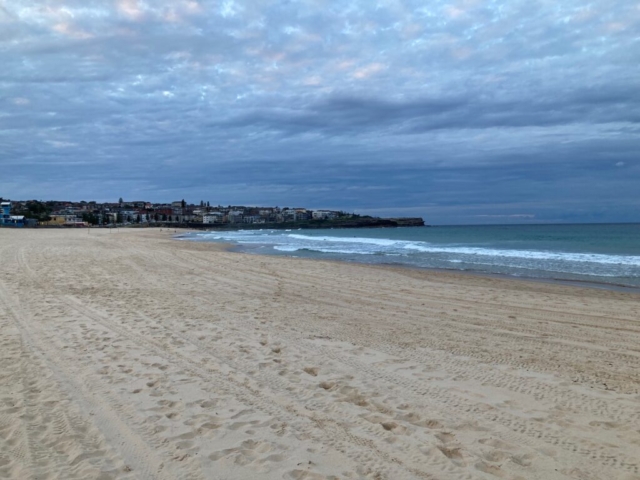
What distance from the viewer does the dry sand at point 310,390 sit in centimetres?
300

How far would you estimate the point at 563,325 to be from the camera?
7.53 meters

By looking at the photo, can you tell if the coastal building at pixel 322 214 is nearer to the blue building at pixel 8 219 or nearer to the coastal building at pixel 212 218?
the coastal building at pixel 212 218

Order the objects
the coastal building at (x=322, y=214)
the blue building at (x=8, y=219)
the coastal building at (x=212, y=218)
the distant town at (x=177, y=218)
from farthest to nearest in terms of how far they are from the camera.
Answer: the coastal building at (x=322, y=214), the coastal building at (x=212, y=218), the distant town at (x=177, y=218), the blue building at (x=8, y=219)

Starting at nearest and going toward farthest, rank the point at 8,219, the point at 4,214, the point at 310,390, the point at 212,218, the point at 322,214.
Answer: the point at 310,390 → the point at 8,219 → the point at 4,214 → the point at 212,218 → the point at 322,214

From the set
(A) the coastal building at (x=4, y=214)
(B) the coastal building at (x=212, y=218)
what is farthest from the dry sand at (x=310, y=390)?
(B) the coastal building at (x=212, y=218)

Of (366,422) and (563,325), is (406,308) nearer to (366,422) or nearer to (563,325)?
(563,325)

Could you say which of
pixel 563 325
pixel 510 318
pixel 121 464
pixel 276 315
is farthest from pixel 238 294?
pixel 121 464

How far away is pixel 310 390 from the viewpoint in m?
4.23

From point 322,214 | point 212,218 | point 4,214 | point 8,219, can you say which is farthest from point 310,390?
point 322,214

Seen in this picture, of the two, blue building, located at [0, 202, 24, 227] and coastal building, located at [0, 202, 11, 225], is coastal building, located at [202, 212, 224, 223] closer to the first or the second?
coastal building, located at [0, 202, 11, 225]

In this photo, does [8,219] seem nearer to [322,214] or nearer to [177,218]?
[177,218]

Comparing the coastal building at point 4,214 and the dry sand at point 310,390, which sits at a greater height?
the coastal building at point 4,214

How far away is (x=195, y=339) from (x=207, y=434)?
2.71m

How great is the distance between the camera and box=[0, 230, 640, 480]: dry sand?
3.00 meters
